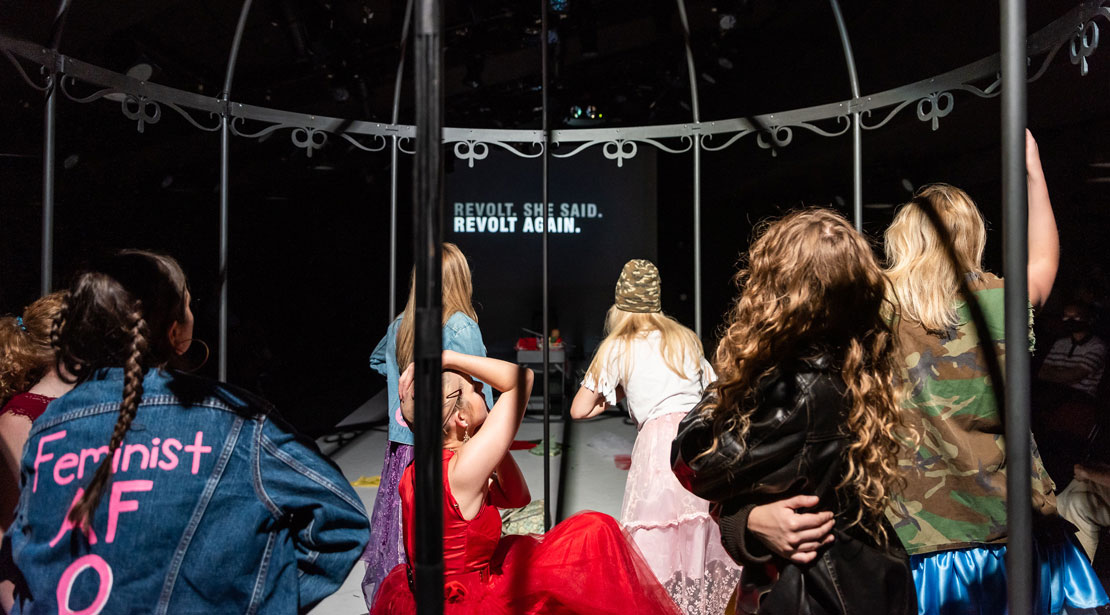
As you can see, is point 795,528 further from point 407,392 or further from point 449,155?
point 449,155

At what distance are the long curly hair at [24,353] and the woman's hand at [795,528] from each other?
6.15 feet

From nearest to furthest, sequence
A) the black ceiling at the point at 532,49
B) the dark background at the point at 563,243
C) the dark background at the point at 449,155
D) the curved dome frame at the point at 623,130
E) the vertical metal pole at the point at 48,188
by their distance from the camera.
A: 1. the curved dome frame at the point at 623,130
2. the vertical metal pole at the point at 48,188
3. the dark background at the point at 449,155
4. the black ceiling at the point at 532,49
5. the dark background at the point at 563,243

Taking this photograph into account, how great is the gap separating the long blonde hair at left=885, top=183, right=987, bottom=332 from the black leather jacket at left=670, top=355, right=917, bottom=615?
57 cm

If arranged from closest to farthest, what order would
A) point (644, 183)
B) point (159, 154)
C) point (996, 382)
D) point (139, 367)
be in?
point (139, 367) → point (996, 382) → point (159, 154) → point (644, 183)

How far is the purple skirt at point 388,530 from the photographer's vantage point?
2572 mm

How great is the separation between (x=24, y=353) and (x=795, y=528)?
2.03 meters

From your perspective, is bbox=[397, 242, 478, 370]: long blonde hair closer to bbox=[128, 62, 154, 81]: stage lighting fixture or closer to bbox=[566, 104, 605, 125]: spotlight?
bbox=[128, 62, 154, 81]: stage lighting fixture

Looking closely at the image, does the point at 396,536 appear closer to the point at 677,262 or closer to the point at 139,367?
the point at 139,367

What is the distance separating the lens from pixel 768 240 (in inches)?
52.4

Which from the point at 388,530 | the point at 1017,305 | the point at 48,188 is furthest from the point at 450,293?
the point at 1017,305

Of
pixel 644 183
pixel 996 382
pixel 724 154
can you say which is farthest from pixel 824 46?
pixel 996 382

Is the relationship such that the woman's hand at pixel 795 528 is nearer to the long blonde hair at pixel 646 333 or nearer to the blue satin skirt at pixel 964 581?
the blue satin skirt at pixel 964 581

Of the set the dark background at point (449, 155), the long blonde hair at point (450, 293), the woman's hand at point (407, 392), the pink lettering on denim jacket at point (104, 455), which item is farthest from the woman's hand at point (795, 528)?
the dark background at point (449, 155)

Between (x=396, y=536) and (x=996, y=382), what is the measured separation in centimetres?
214
